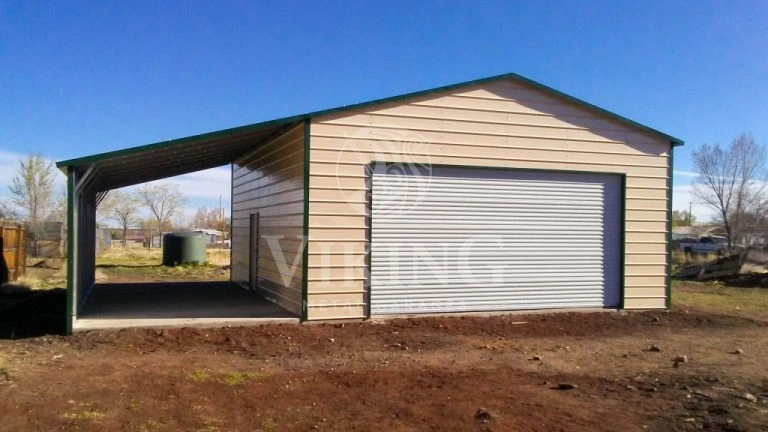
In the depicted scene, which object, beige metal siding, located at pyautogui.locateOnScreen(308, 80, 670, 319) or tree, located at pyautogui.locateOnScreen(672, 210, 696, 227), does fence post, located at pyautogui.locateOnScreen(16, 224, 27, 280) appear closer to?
beige metal siding, located at pyautogui.locateOnScreen(308, 80, 670, 319)

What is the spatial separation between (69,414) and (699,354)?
7.55 meters

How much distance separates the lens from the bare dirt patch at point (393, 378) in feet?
17.4

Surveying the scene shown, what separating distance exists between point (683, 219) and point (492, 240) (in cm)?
8583

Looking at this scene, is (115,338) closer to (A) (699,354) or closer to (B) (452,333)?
(B) (452,333)

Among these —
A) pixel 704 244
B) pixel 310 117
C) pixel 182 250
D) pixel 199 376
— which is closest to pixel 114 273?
pixel 182 250

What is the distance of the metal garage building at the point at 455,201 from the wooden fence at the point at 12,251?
19.8 feet

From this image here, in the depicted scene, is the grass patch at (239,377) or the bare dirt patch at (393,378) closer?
the bare dirt patch at (393,378)

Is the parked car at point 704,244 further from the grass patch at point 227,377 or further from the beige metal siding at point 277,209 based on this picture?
the grass patch at point 227,377

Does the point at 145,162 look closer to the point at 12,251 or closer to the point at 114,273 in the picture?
the point at 12,251

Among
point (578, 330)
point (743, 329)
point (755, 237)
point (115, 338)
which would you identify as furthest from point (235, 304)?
point (755, 237)

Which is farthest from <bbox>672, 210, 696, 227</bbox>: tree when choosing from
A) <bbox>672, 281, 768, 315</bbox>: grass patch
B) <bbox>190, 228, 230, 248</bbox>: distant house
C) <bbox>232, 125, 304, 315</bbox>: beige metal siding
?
<bbox>232, 125, 304, 315</bbox>: beige metal siding

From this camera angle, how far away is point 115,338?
8.70 meters

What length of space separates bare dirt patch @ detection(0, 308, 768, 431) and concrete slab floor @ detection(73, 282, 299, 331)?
0.42 m

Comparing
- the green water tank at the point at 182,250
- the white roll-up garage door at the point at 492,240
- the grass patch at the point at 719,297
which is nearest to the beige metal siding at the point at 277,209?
the white roll-up garage door at the point at 492,240
